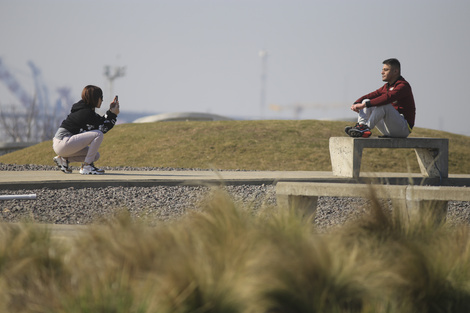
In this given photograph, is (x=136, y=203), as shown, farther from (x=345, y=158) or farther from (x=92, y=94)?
(x=345, y=158)

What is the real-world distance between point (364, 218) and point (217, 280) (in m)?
1.62

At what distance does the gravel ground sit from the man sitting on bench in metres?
1.25

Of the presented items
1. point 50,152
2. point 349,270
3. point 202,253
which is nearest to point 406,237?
point 349,270

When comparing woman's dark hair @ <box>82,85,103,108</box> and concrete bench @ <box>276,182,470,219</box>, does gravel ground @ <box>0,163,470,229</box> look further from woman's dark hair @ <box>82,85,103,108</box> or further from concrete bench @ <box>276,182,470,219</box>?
woman's dark hair @ <box>82,85,103,108</box>

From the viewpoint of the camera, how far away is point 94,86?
852cm

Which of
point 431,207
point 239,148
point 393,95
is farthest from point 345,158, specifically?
point 239,148

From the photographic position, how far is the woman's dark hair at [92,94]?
8484mm

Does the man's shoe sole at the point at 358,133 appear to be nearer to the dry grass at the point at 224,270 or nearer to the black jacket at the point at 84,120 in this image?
the black jacket at the point at 84,120

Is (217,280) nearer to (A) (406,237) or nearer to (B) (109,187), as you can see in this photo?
(A) (406,237)

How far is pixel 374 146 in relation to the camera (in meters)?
8.60

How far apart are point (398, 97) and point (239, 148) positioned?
7.79 metres

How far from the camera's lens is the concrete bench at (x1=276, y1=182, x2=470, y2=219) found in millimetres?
4926

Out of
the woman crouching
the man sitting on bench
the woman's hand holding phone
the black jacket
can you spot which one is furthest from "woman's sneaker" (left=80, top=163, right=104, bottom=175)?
the man sitting on bench

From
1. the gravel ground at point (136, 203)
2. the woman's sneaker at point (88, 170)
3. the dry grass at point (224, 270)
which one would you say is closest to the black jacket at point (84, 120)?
the woman's sneaker at point (88, 170)
